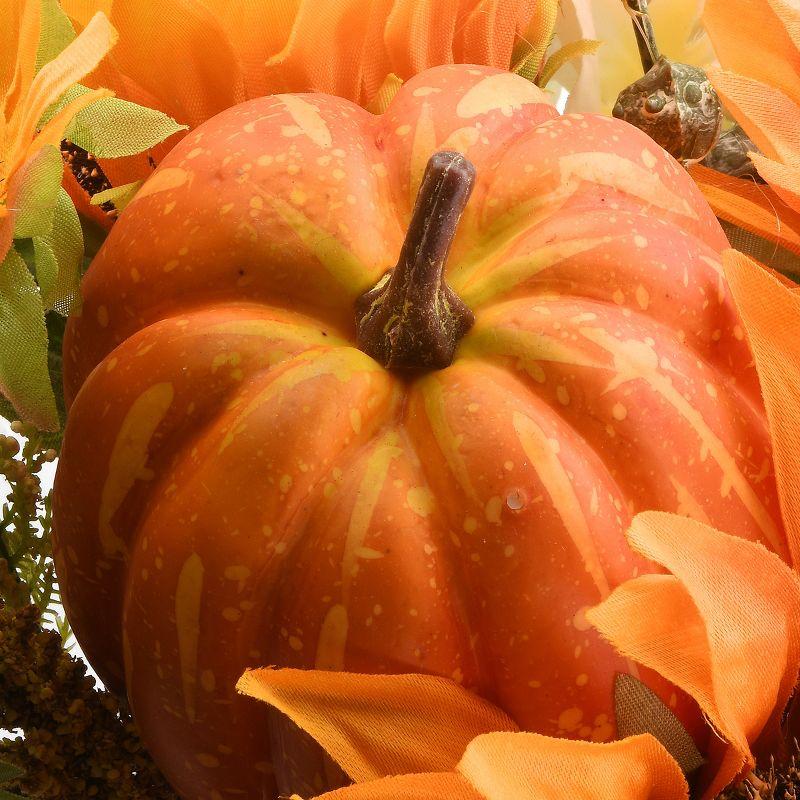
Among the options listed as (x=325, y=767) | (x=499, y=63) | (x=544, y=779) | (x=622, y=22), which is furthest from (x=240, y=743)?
(x=622, y=22)

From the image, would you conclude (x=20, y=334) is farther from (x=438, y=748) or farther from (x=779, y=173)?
(x=779, y=173)

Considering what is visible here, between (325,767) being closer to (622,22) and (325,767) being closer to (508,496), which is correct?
(508,496)

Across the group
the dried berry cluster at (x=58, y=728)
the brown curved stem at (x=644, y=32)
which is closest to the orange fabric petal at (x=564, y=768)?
the dried berry cluster at (x=58, y=728)

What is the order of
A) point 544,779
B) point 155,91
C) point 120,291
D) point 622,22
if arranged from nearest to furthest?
point 544,779, point 120,291, point 155,91, point 622,22

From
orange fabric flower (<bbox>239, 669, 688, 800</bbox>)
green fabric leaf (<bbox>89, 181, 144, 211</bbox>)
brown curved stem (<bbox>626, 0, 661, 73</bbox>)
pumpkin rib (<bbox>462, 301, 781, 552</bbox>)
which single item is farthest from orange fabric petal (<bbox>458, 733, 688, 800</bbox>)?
brown curved stem (<bbox>626, 0, 661, 73</bbox>)

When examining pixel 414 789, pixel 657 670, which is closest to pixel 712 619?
pixel 657 670

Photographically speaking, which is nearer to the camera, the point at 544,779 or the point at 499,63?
the point at 544,779

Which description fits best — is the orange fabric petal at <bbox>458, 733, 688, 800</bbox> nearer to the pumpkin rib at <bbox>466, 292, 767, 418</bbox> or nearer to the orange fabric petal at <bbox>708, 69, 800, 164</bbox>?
the pumpkin rib at <bbox>466, 292, 767, 418</bbox>
